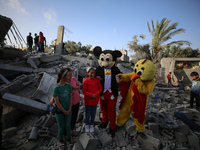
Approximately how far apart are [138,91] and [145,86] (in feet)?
0.70

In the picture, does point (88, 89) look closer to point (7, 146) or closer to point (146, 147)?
point (146, 147)

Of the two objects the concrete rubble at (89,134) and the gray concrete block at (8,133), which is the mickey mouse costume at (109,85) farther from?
the gray concrete block at (8,133)

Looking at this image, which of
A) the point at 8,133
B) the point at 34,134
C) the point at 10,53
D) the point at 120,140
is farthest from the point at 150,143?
the point at 10,53

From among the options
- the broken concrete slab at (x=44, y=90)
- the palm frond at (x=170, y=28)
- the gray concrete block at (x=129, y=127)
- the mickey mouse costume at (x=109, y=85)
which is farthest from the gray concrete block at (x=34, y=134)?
the palm frond at (x=170, y=28)

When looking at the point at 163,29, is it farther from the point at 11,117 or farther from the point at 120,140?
the point at 11,117

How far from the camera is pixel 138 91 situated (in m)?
2.25

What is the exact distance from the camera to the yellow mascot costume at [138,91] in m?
2.08

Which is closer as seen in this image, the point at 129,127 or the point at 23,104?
the point at 129,127

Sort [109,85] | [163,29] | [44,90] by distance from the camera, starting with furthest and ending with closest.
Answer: [163,29] < [44,90] < [109,85]

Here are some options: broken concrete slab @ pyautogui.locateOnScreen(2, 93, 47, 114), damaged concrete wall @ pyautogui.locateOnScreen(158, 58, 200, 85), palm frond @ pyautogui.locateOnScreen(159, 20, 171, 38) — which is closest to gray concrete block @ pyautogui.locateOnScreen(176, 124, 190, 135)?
broken concrete slab @ pyautogui.locateOnScreen(2, 93, 47, 114)

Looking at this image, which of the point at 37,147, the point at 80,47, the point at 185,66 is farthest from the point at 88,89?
the point at 185,66

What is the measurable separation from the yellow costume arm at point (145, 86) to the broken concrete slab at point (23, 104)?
119 inches

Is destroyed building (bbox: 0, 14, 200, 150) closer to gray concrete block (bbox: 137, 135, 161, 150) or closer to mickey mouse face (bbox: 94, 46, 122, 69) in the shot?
gray concrete block (bbox: 137, 135, 161, 150)

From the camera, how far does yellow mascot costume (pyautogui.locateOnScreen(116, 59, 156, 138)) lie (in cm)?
208
